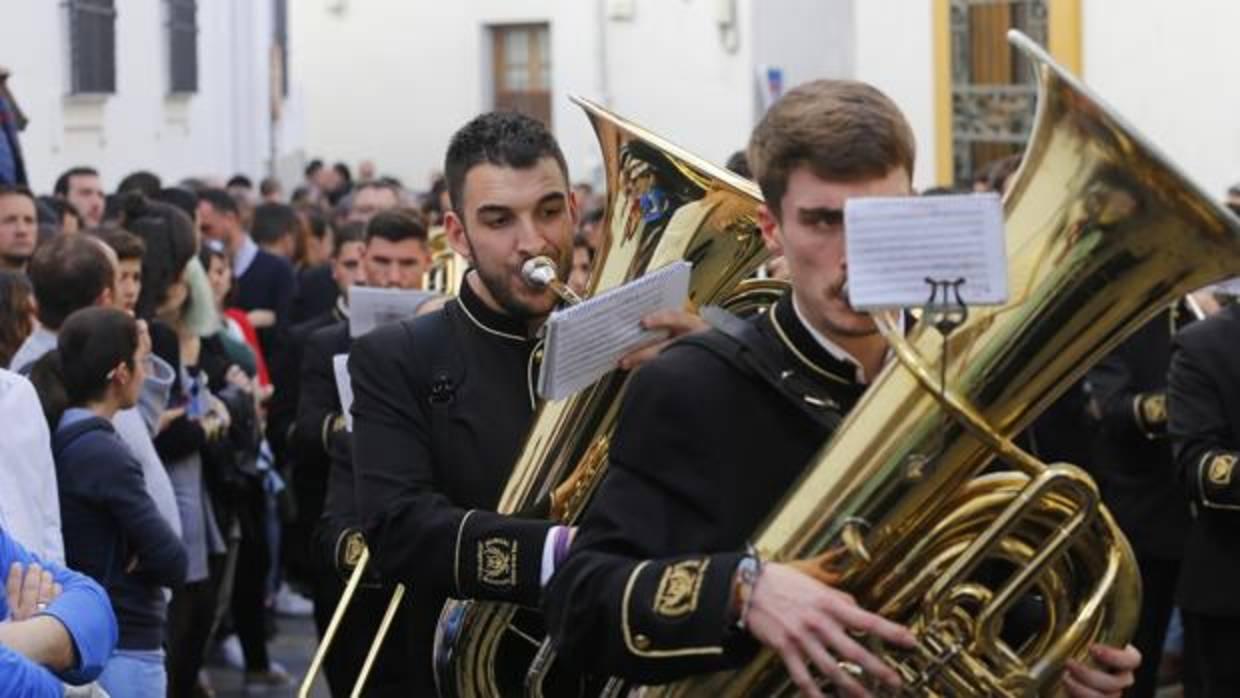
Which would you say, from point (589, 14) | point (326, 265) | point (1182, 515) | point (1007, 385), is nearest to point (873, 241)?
point (1007, 385)

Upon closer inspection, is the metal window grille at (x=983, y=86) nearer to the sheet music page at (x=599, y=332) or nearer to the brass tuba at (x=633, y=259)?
the brass tuba at (x=633, y=259)

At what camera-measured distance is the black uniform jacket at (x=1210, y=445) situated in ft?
23.1

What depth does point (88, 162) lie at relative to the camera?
685 inches

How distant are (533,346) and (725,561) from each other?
5.52 ft

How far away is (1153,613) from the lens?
8594 millimetres

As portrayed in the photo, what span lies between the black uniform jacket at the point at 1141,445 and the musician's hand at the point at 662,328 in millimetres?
4392

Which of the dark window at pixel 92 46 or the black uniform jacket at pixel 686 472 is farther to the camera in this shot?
the dark window at pixel 92 46

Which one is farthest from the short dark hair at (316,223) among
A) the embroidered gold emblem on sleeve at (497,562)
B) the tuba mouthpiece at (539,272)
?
the embroidered gold emblem on sleeve at (497,562)

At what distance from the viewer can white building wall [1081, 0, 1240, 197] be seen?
19.6m

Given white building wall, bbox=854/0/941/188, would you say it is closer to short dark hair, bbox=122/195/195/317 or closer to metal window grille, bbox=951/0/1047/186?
metal window grille, bbox=951/0/1047/186

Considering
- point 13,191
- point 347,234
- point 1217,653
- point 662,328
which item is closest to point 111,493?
point 13,191

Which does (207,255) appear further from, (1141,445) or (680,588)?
(680,588)

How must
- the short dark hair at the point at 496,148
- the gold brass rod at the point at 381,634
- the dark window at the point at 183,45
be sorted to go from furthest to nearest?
1. the dark window at the point at 183,45
2. the gold brass rod at the point at 381,634
3. the short dark hair at the point at 496,148

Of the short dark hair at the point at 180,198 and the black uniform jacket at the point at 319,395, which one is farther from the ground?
the short dark hair at the point at 180,198
